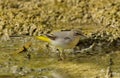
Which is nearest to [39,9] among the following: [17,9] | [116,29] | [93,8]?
[17,9]

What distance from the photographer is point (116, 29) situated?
11555 millimetres

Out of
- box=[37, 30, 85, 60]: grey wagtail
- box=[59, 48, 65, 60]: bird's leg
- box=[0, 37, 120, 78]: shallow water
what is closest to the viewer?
box=[0, 37, 120, 78]: shallow water

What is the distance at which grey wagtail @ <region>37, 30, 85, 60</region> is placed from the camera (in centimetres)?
1056

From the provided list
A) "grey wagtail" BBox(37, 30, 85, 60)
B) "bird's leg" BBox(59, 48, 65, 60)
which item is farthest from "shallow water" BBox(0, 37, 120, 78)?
"grey wagtail" BBox(37, 30, 85, 60)

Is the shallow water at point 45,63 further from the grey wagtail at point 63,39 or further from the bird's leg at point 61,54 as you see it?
the grey wagtail at point 63,39

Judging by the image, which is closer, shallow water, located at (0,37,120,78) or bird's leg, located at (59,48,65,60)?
shallow water, located at (0,37,120,78)

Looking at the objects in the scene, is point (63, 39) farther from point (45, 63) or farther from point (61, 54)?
point (45, 63)

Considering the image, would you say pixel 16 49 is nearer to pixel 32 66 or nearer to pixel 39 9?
pixel 32 66

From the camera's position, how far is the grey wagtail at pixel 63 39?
10.6 meters

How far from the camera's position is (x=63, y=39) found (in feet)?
34.8

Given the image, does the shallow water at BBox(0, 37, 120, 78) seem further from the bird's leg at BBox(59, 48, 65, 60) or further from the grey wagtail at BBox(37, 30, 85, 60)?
the grey wagtail at BBox(37, 30, 85, 60)

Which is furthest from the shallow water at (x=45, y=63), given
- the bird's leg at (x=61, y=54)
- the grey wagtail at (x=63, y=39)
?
the grey wagtail at (x=63, y=39)

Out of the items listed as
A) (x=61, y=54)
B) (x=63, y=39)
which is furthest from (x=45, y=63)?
(x=63, y=39)

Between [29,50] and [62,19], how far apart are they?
164 centimetres
